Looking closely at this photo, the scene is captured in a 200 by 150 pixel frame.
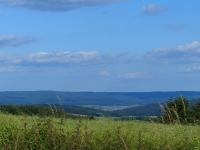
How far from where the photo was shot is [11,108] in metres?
20.3

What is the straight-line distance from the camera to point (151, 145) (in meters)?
10.5

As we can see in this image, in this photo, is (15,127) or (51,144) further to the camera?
(15,127)

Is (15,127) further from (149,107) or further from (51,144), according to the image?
(149,107)

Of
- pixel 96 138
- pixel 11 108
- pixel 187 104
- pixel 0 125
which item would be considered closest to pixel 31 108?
pixel 11 108

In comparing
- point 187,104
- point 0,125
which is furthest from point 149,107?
point 0,125

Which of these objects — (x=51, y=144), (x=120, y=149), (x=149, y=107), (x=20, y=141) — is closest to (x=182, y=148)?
(x=120, y=149)

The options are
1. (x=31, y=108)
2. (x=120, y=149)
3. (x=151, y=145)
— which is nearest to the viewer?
(x=120, y=149)

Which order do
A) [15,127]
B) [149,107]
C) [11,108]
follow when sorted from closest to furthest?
[15,127], [11,108], [149,107]

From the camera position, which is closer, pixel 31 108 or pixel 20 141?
pixel 20 141

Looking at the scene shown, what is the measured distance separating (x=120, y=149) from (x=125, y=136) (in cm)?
96

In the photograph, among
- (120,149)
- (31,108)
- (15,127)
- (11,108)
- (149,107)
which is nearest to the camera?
(120,149)

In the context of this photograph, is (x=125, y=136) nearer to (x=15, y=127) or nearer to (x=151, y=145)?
(x=151, y=145)

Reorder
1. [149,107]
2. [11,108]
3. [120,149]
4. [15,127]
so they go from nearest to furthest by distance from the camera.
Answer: [120,149]
[15,127]
[11,108]
[149,107]

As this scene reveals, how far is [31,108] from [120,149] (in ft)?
41.1
